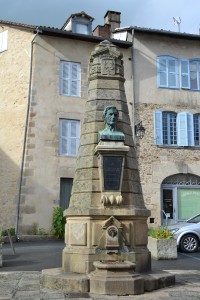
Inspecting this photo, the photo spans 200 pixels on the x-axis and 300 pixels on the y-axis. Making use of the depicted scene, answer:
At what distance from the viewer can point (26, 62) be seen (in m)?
17.6

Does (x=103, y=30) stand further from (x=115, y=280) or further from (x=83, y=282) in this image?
(x=115, y=280)

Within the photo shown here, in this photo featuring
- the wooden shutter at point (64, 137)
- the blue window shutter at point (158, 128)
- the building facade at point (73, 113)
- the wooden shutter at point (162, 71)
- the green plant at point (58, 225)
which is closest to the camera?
the green plant at point (58, 225)

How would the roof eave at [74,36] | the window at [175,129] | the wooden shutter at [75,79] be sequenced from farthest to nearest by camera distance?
the window at [175,129], the wooden shutter at [75,79], the roof eave at [74,36]

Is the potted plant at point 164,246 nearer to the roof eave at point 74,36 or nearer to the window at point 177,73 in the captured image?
the window at point 177,73

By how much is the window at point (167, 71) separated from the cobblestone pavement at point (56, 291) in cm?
1348

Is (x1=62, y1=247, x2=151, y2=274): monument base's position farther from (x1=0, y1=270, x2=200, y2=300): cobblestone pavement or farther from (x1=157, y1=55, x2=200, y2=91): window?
(x1=157, y1=55, x2=200, y2=91): window

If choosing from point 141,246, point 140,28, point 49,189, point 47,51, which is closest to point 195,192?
point 49,189

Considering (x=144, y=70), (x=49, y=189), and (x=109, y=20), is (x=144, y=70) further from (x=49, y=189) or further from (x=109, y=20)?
(x=49, y=189)

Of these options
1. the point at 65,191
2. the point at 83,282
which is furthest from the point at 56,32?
the point at 83,282

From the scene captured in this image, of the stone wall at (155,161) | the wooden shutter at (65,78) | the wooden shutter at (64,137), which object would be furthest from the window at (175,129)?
the wooden shutter at (65,78)

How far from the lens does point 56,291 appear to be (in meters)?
5.59

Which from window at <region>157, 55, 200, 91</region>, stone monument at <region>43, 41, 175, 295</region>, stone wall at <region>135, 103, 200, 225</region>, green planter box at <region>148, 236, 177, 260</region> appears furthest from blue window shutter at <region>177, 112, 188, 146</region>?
stone monument at <region>43, 41, 175, 295</region>

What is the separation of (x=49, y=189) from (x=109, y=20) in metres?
10.1

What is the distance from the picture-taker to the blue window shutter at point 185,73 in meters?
19.2
